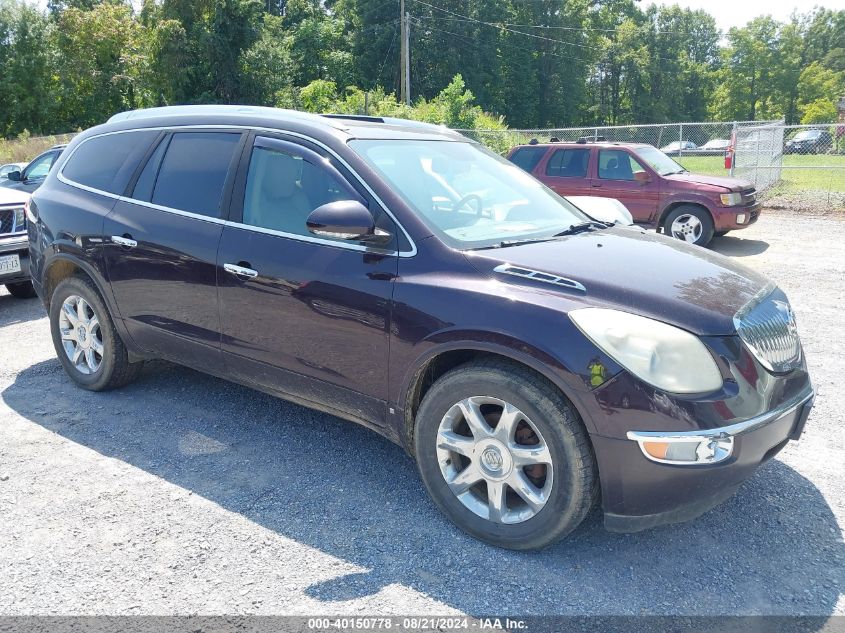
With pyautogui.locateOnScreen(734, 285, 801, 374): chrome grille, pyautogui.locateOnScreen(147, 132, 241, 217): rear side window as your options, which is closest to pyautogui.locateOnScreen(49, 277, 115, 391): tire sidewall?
pyautogui.locateOnScreen(147, 132, 241, 217): rear side window

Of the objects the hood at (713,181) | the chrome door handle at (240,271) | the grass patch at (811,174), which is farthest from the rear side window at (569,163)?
the chrome door handle at (240,271)

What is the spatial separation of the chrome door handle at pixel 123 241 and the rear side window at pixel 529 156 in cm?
906

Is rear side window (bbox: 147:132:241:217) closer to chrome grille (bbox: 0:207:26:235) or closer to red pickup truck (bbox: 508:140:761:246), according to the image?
chrome grille (bbox: 0:207:26:235)

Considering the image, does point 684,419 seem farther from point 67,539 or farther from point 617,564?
point 67,539

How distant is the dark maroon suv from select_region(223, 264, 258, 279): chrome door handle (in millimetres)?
25

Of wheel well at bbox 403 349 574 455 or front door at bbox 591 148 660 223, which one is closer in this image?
wheel well at bbox 403 349 574 455

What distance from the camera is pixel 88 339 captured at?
4.75 m

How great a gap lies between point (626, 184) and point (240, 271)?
30.3ft

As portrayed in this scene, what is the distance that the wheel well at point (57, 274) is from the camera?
4.73m

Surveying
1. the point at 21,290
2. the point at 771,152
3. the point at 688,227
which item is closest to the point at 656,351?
the point at 21,290

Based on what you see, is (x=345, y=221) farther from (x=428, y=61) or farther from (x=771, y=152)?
(x=428, y=61)

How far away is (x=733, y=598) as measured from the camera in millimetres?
2680

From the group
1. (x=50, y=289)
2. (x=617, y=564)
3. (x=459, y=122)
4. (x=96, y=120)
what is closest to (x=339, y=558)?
(x=617, y=564)

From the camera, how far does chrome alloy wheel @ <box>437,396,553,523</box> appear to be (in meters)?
2.85
